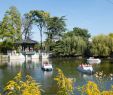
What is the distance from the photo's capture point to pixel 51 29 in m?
100

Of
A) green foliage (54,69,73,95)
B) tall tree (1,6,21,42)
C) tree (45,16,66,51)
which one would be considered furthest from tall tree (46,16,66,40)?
green foliage (54,69,73,95)

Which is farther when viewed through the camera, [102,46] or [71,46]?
[71,46]

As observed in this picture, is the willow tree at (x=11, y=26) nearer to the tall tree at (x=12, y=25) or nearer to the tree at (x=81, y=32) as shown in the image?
the tall tree at (x=12, y=25)

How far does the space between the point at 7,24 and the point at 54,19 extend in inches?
571

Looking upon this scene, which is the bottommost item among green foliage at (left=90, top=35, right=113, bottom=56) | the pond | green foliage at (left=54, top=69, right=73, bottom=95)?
the pond

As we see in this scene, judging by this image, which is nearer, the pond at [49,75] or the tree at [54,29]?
the pond at [49,75]

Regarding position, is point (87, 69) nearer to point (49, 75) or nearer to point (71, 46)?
point (49, 75)

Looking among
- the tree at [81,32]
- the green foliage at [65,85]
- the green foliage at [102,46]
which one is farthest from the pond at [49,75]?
the tree at [81,32]

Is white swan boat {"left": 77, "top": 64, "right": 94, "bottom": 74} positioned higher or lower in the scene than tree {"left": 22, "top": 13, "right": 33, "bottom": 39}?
lower

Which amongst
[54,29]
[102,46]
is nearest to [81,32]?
[54,29]

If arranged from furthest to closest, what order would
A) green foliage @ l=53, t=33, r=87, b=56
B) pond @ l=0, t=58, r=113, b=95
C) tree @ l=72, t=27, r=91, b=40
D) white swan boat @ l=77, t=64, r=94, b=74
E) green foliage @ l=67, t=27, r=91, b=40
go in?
tree @ l=72, t=27, r=91, b=40, green foliage @ l=67, t=27, r=91, b=40, green foliage @ l=53, t=33, r=87, b=56, white swan boat @ l=77, t=64, r=94, b=74, pond @ l=0, t=58, r=113, b=95

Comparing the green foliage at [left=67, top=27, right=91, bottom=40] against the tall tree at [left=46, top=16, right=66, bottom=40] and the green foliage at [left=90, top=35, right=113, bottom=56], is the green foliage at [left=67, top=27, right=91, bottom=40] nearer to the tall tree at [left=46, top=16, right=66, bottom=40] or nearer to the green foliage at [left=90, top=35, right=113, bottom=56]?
the tall tree at [left=46, top=16, right=66, bottom=40]

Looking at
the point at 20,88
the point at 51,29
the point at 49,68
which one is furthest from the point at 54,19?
the point at 20,88

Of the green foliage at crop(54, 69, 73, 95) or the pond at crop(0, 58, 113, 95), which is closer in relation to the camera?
the green foliage at crop(54, 69, 73, 95)
